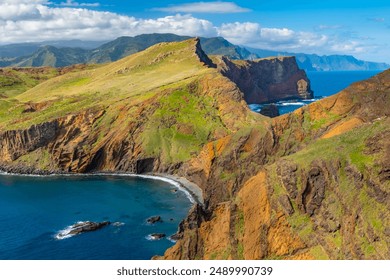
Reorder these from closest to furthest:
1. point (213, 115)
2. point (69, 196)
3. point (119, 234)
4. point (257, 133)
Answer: point (119, 234)
point (257, 133)
point (69, 196)
point (213, 115)

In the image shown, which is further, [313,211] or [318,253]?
[313,211]

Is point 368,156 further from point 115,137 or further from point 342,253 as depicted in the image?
point 115,137

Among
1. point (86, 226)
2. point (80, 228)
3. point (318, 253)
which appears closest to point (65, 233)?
point (80, 228)

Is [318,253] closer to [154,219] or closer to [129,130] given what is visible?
[154,219]

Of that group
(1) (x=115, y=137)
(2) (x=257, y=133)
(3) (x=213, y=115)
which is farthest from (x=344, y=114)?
(1) (x=115, y=137)

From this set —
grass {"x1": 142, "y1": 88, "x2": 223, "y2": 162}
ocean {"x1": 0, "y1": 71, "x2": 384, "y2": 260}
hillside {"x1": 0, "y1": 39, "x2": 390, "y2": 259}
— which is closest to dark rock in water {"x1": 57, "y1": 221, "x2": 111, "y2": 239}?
ocean {"x1": 0, "y1": 71, "x2": 384, "y2": 260}

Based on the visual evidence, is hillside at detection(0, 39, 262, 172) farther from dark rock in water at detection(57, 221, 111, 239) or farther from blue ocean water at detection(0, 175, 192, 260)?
dark rock in water at detection(57, 221, 111, 239)
